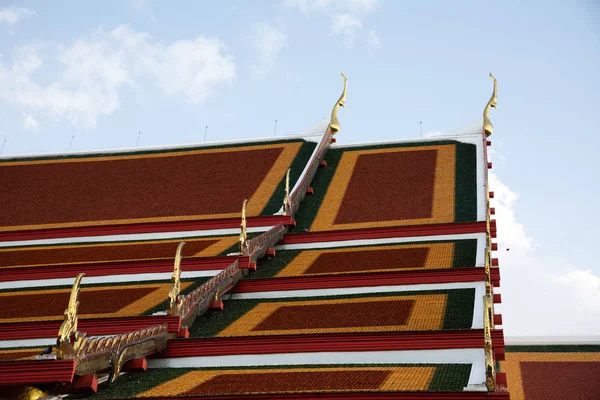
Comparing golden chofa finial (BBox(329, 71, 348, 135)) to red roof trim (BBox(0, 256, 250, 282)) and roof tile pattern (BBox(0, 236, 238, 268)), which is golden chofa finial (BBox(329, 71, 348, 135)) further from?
red roof trim (BBox(0, 256, 250, 282))

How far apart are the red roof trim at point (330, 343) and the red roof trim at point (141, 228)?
7974mm

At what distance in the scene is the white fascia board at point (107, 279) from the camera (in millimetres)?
16547

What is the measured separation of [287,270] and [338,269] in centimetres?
118

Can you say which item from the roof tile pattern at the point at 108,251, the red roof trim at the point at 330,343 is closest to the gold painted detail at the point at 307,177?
the roof tile pattern at the point at 108,251

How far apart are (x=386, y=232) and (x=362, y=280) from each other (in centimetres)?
393

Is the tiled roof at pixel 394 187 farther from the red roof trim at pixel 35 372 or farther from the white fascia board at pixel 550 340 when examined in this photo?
the red roof trim at pixel 35 372

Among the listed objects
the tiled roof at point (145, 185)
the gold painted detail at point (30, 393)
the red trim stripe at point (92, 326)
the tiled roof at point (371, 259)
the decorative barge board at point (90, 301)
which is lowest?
the gold painted detail at point (30, 393)

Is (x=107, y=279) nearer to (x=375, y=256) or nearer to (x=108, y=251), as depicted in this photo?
(x=108, y=251)

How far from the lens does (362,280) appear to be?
594 inches

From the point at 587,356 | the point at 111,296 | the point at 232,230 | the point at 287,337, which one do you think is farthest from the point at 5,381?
the point at 587,356

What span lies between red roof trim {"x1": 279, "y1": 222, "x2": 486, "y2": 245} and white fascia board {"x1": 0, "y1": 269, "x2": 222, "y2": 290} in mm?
3479

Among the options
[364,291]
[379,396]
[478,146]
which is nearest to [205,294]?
[364,291]

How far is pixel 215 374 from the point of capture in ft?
36.9

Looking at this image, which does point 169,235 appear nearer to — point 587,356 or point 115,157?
point 115,157
